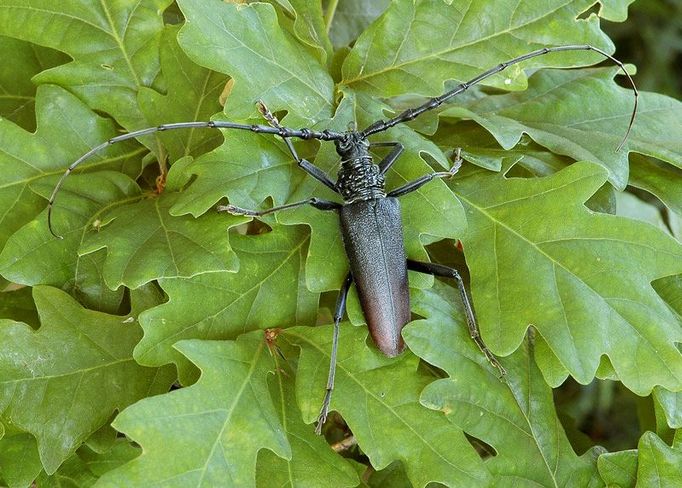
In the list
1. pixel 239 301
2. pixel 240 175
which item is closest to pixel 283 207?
pixel 240 175

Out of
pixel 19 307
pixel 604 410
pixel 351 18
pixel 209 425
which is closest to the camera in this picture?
pixel 209 425

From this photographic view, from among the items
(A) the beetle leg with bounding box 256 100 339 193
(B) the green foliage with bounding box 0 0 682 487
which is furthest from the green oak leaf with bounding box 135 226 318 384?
(A) the beetle leg with bounding box 256 100 339 193

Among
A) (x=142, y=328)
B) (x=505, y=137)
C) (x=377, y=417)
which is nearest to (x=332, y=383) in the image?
(x=377, y=417)

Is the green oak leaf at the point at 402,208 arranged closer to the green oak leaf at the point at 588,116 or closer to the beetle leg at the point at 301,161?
the beetle leg at the point at 301,161

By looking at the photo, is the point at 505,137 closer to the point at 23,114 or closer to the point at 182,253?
the point at 182,253

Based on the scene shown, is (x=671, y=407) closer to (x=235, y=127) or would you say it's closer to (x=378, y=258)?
(x=378, y=258)

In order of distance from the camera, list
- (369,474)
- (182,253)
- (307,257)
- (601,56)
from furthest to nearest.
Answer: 1. (369,474)
2. (601,56)
3. (307,257)
4. (182,253)
